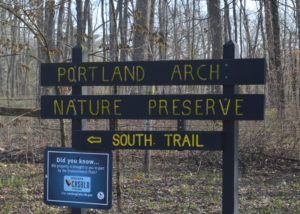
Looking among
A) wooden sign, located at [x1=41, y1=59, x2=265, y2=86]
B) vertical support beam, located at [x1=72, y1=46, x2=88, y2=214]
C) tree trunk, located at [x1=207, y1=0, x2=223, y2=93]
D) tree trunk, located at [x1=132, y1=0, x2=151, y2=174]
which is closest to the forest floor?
tree trunk, located at [x1=132, y1=0, x2=151, y2=174]

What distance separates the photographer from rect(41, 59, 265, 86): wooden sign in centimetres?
383

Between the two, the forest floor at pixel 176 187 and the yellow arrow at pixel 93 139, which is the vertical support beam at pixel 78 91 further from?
the forest floor at pixel 176 187

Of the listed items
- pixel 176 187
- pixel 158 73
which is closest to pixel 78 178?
pixel 158 73

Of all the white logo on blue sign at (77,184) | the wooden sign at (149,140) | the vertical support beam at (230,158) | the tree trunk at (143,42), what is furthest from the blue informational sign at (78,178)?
the tree trunk at (143,42)

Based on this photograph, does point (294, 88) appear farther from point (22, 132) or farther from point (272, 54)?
point (22, 132)

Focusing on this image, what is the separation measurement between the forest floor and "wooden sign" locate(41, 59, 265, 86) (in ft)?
10.00

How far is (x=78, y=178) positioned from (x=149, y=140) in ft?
2.82

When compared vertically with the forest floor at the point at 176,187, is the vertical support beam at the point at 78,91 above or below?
above

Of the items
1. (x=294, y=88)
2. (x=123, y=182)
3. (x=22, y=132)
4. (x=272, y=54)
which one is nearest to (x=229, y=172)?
(x=123, y=182)

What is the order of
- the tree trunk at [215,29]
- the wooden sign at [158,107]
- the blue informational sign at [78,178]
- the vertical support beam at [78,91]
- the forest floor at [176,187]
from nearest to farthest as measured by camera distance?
the wooden sign at [158,107]
the blue informational sign at [78,178]
the vertical support beam at [78,91]
the forest floor at [176,187]
the tree trunk at [215,29]

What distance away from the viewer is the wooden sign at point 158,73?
3.83m

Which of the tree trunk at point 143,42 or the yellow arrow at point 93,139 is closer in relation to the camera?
the yellow arrow at point 93,139

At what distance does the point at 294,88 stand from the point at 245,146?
188 centimetres

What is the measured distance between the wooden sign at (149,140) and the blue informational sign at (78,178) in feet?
0.37
